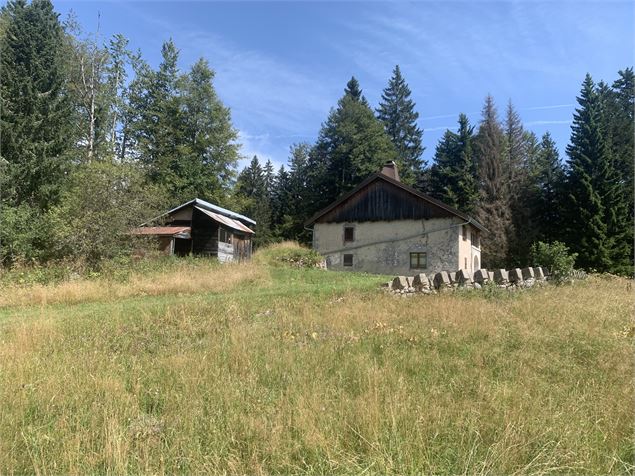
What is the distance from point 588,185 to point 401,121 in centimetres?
2811

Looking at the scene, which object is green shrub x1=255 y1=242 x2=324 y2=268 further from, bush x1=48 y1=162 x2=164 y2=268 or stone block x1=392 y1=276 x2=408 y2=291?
stone block x1=392 y1=276 x2=408 y2=291

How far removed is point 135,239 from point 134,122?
23.6 m

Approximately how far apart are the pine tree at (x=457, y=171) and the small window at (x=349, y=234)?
17.1 meters

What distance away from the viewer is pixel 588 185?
115ft

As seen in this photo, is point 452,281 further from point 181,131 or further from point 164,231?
point 181,131

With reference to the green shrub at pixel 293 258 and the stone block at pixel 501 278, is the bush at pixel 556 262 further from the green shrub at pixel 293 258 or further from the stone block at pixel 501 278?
the green shrub at pixel 293 258

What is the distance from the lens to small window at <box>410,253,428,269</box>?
1092 inches

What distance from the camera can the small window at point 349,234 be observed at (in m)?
30.3

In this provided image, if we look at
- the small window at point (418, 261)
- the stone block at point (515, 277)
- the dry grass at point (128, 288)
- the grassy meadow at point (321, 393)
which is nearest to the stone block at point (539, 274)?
the stone block at point (515, 277)

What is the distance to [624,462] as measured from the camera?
3.45 metres

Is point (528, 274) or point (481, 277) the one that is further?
point (528, 274)

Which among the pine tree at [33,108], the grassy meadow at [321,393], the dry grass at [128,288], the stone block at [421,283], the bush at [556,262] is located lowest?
the grassy meadow at [321,393]

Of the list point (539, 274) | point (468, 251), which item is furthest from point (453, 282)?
point (468, 251)

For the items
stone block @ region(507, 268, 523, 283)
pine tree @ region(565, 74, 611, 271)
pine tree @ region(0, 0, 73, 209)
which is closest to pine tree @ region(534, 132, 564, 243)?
pine tree @ region(565, 74, 611, 271)
